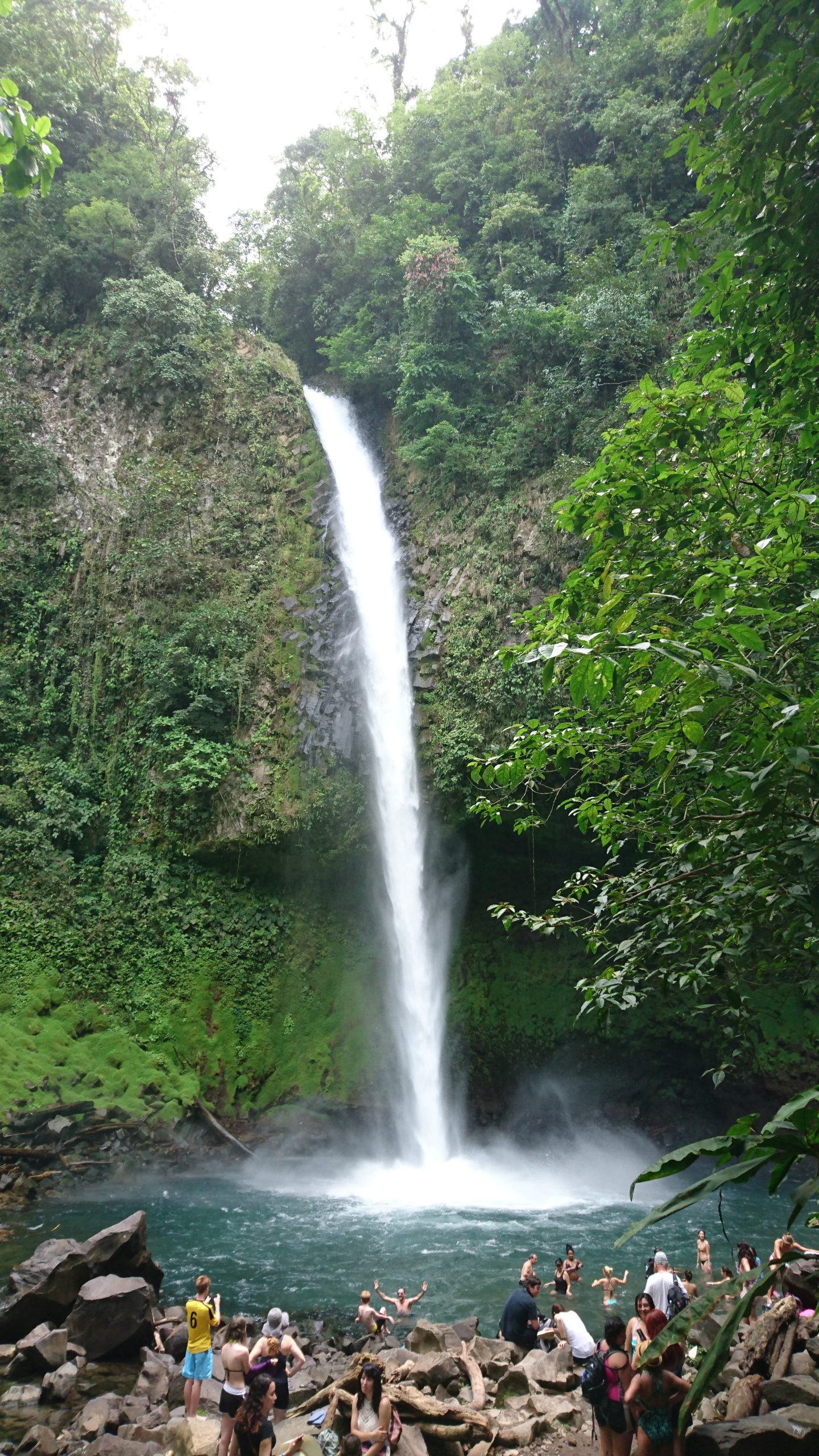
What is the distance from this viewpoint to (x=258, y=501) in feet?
62.3

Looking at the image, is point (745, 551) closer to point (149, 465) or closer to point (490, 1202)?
point (490, 1202)

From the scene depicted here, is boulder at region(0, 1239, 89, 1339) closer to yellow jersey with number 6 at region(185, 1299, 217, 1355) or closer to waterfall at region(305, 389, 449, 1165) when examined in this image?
yellow jersey with number 6 at region(185, 1299, 217, 1355)

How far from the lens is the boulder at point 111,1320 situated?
721 centimetres

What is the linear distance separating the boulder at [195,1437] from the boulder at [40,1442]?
767 millimetres

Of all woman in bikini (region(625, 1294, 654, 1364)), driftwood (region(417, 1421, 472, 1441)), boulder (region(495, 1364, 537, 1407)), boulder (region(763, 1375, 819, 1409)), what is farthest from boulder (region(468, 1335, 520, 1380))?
boulder (region(763, 1375, 819, 1409))

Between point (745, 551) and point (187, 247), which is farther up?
point (187, 247)

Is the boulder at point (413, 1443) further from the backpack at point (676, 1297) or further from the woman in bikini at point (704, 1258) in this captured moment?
the woman in bikini at point (704, 1258)

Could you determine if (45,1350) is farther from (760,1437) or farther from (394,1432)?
(760,1437)

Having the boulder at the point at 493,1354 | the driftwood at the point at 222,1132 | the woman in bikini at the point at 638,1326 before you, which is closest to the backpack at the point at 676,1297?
the woman in bikini at the point at 638,1326

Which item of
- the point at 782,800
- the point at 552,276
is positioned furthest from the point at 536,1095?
the point at 552,276

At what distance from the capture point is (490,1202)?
1230cm

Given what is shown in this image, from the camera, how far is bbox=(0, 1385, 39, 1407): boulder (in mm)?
6227

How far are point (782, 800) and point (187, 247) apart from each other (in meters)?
23.8

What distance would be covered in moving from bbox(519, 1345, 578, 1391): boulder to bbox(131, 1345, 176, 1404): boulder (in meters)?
2.92
